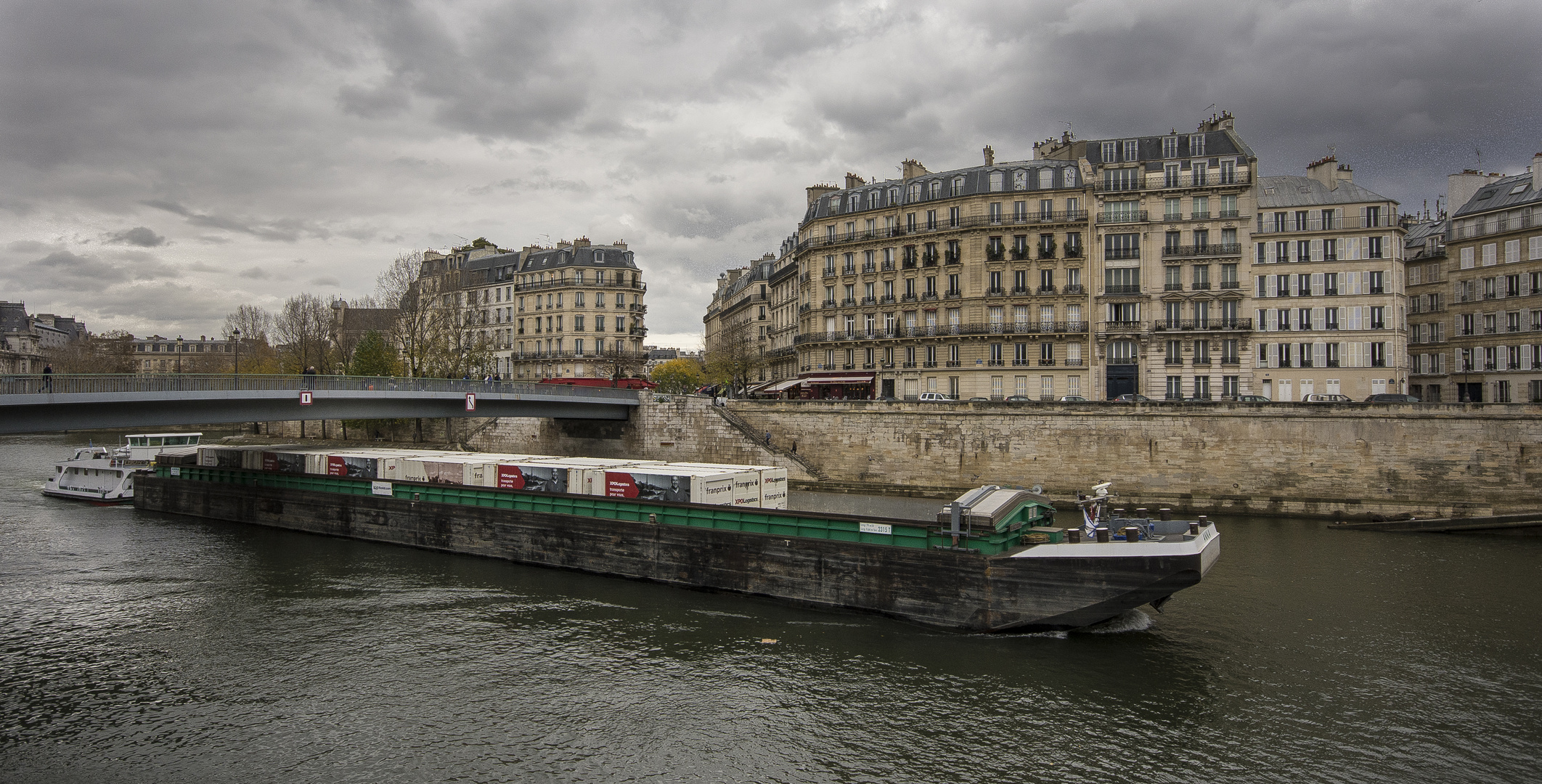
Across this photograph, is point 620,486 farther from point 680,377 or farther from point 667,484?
point 680,377

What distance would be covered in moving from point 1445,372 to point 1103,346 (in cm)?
2404

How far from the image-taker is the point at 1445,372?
51469 mm

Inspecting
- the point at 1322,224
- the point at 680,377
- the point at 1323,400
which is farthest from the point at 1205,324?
the point at 680,377

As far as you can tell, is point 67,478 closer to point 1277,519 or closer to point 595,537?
point 595,537

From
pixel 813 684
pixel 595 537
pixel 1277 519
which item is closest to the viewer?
pixel 813 684

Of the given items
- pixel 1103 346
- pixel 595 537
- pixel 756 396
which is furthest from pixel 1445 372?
pixel 595 537

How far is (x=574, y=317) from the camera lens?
68.0 metres

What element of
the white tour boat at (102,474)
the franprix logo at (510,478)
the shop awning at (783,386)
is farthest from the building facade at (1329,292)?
the white tour boat at (102,474)

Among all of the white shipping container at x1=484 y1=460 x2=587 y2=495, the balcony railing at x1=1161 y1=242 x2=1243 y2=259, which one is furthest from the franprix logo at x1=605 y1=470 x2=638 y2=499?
the balcony railing at x1=1161 y1=242 x2=1243 y2=259

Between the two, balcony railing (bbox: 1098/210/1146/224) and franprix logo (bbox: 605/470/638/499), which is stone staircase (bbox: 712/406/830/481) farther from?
balcony railing (bbox: 1098/210/1146/224)

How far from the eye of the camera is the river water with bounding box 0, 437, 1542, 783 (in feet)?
41.5

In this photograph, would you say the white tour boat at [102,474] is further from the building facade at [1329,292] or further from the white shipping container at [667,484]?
the building facade at [1329,292]

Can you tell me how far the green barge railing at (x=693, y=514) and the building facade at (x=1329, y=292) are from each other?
34.4 metres

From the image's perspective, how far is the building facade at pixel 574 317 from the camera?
67.8m
